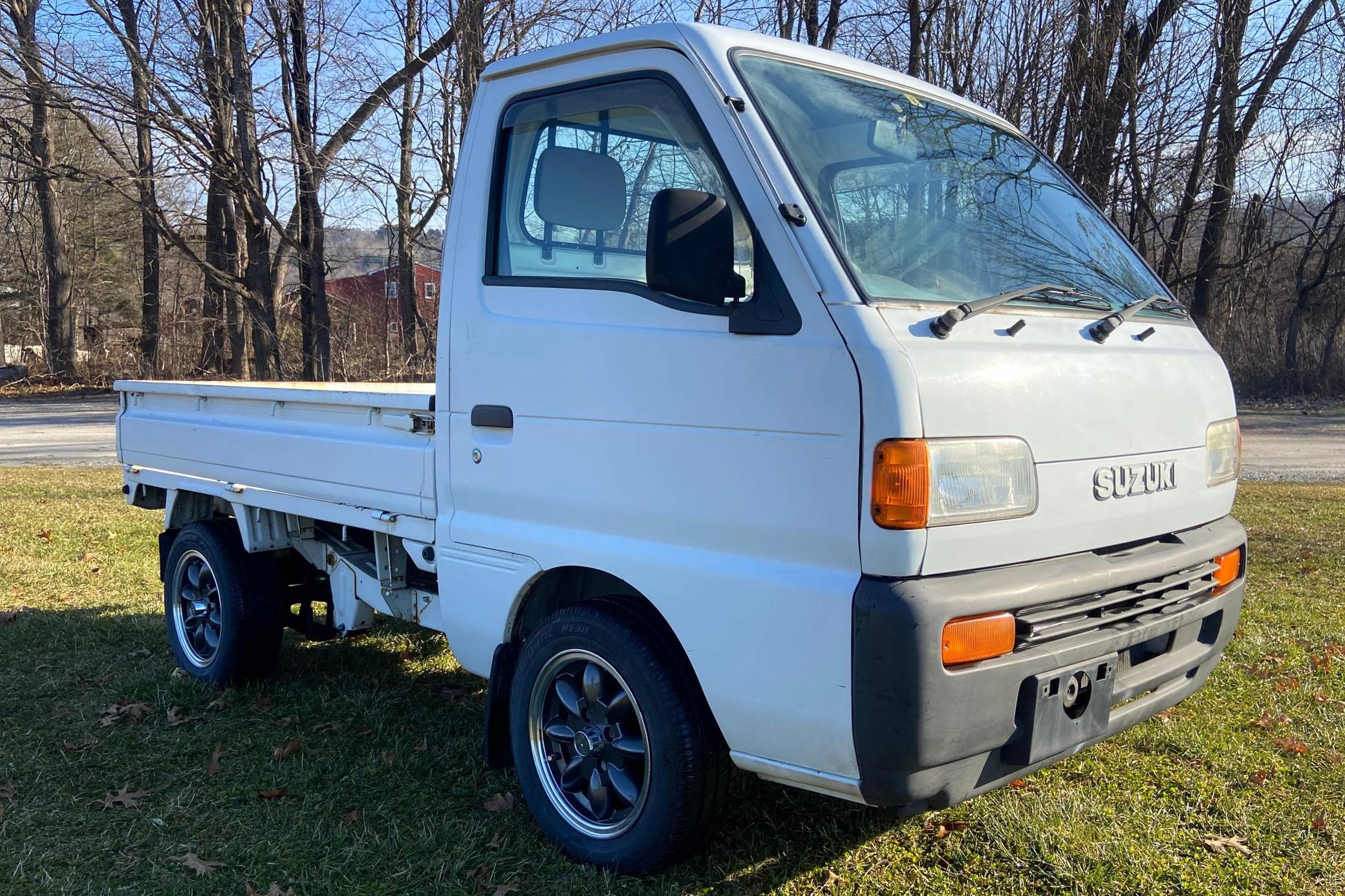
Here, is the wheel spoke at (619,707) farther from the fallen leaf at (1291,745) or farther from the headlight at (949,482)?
the fallen leaf at (1291,745)

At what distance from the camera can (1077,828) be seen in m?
3.43

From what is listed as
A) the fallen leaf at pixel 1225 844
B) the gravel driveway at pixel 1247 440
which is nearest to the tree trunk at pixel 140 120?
the gravel driveway at pixel 1247 440

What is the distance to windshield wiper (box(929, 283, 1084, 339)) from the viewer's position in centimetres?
257

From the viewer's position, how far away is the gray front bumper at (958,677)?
2.42 m

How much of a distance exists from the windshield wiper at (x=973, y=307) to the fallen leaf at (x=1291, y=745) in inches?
93.2

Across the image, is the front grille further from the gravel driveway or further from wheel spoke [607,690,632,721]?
the gravel driveway

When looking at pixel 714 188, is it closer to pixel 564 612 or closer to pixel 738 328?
pixel 738 328

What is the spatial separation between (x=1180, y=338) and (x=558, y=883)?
261 cm

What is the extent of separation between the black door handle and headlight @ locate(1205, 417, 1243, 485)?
2.21m

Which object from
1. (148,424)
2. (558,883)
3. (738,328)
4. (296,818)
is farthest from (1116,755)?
(148,424)

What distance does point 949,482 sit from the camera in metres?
2.49

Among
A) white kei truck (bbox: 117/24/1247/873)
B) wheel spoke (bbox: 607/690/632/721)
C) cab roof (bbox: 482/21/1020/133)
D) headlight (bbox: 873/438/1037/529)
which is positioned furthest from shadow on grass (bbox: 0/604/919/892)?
cab roof (bbox: 482/21/1020/133)

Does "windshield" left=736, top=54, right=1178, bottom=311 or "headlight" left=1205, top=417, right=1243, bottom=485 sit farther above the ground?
"windshield" left=736, top=54, right=1178, bottom=311

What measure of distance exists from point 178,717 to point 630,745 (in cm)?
267
